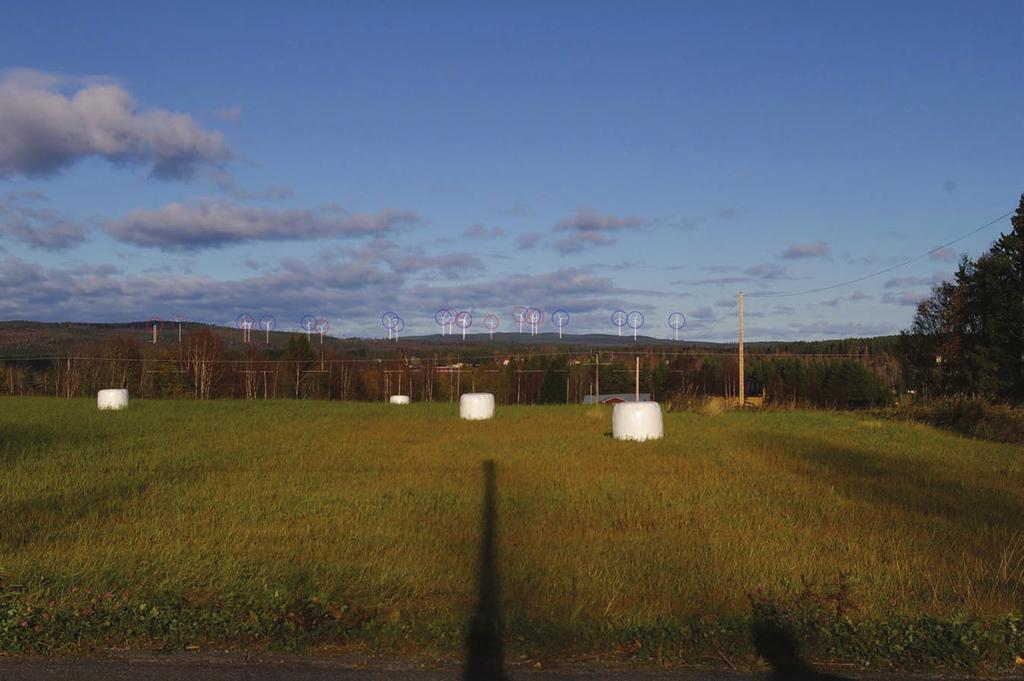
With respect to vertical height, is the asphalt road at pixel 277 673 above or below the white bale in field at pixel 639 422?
below

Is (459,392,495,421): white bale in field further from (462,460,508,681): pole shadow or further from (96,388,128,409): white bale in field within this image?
(462,460,508,681): pole shadow

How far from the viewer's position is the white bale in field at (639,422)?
19.0 metres

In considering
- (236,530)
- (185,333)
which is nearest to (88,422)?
(236,530)

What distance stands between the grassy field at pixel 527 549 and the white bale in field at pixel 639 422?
1746 millimetres

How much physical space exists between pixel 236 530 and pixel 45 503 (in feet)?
10.5

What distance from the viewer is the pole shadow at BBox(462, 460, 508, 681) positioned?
5.23 m

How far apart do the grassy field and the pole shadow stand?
3.6 inches

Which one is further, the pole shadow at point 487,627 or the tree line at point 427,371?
the tree line at point 427,371

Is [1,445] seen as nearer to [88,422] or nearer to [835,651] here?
[88,422]

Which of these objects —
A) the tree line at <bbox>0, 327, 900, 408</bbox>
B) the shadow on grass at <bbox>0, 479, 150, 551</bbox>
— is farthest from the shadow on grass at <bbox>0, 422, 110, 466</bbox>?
the tree line at <bbox>0, 327, 900, 408</bbox>

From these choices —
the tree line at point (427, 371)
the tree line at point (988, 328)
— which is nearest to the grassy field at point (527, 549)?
the tree line at point (988, 328)

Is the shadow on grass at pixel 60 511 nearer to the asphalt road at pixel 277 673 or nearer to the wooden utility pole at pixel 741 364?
the asphalt road at pixel 277 673

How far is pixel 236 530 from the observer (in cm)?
893

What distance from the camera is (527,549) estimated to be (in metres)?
8.23
